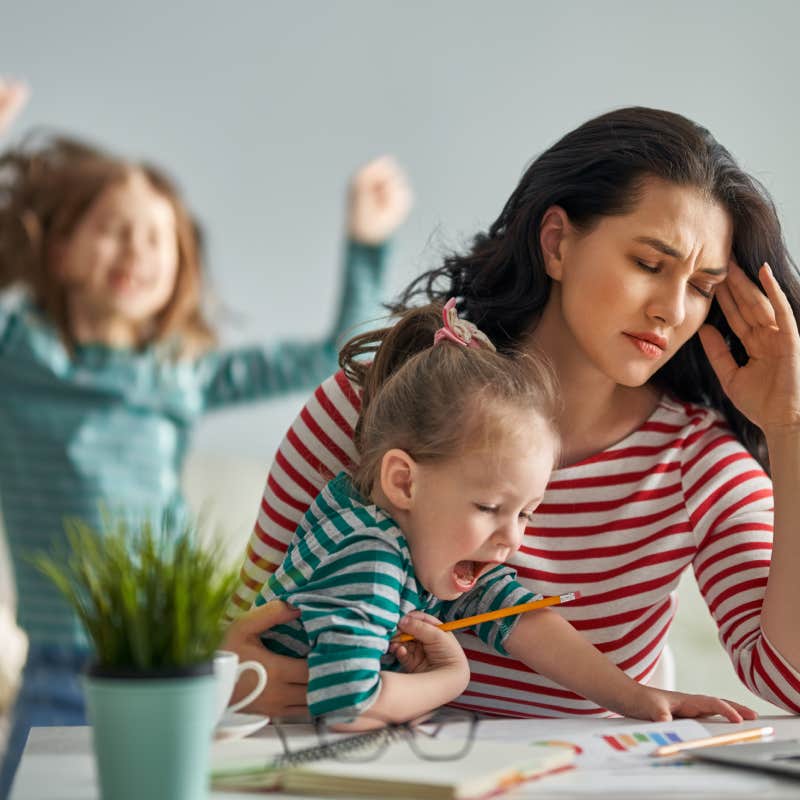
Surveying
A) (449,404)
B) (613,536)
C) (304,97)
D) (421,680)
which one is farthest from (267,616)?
(304,97)

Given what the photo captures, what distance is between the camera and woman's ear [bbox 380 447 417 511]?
4.11ft

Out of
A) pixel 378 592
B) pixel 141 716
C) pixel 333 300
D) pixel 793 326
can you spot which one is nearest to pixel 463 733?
pixel 378 592

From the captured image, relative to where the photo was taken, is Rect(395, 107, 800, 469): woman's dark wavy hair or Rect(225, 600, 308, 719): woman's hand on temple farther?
Rect(395, 107, 800, 469): woman's dark wavy hair

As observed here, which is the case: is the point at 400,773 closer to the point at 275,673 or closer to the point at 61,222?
the point at 275,673

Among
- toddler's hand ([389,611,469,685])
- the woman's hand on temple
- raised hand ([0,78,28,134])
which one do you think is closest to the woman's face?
toddler's hand ([389,611,469,685])

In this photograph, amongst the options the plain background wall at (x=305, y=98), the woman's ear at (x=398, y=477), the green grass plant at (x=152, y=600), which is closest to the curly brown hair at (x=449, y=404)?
the woman's ear at (x=398, y=477)

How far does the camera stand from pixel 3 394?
2.68 meters

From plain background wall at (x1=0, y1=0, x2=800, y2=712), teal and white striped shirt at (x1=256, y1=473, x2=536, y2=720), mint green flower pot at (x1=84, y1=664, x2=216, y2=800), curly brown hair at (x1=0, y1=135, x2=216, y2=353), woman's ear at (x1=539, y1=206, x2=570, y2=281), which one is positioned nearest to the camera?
mint green flower pot at (x1=84, y1=664, x2=216, y2=800)

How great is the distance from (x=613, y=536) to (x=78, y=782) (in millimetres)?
823

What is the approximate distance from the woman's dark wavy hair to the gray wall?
7.38 ft

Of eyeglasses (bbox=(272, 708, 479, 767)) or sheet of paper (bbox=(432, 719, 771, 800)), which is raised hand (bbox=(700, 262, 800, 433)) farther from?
eyeglasses (bbox=(272, 708, 479, 767))

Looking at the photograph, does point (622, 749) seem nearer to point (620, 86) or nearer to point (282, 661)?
point (282, 661)

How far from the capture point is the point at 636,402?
1.68 metres

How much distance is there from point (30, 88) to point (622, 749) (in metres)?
3.45
